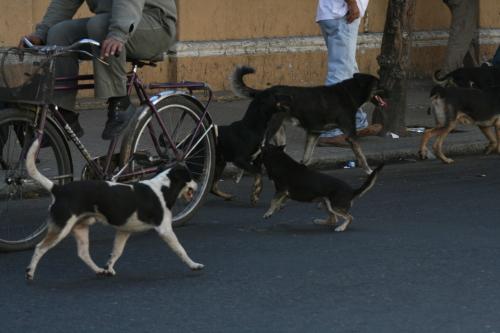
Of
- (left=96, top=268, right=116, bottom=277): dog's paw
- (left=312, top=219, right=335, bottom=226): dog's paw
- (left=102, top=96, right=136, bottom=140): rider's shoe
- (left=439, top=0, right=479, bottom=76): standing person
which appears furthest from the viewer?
(left=439, top=0, right=479, bottom=76): standing person

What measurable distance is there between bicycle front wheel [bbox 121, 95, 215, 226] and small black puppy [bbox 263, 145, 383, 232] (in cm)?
45

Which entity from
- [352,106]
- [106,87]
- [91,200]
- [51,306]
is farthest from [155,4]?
[352,106]

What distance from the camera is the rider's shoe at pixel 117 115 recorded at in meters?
6.98

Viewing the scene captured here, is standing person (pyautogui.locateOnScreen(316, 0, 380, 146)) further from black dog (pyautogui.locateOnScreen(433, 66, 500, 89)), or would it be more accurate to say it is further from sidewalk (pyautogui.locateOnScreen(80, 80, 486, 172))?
black dog (pyautogui.locateOnScreen(433, 66, 500, 89))

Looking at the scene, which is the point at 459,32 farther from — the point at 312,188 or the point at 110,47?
the point at 110,47

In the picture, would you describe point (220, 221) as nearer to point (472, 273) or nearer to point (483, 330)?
point (472, 273)

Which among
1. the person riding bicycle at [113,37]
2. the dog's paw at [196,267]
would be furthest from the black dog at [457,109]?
the dog's paw at [196,267]

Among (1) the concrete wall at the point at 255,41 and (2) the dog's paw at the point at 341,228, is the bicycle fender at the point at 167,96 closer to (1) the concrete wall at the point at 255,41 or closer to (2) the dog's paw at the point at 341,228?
(2) the dog's paw at the point at 341,228

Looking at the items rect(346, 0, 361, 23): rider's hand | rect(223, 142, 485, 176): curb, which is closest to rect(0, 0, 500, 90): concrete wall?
rect(346, 0, 361, 23): rider's hand

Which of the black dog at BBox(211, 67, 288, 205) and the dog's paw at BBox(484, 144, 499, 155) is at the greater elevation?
the black dog at BBox(211, 67, 288, 205)

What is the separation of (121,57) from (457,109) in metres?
4.69

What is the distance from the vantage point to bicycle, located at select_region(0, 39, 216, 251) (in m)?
6.33

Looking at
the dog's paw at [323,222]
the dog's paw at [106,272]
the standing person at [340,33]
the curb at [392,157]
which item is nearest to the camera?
the dog's paw at [106,272]

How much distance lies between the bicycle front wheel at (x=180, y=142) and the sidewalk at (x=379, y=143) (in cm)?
225
